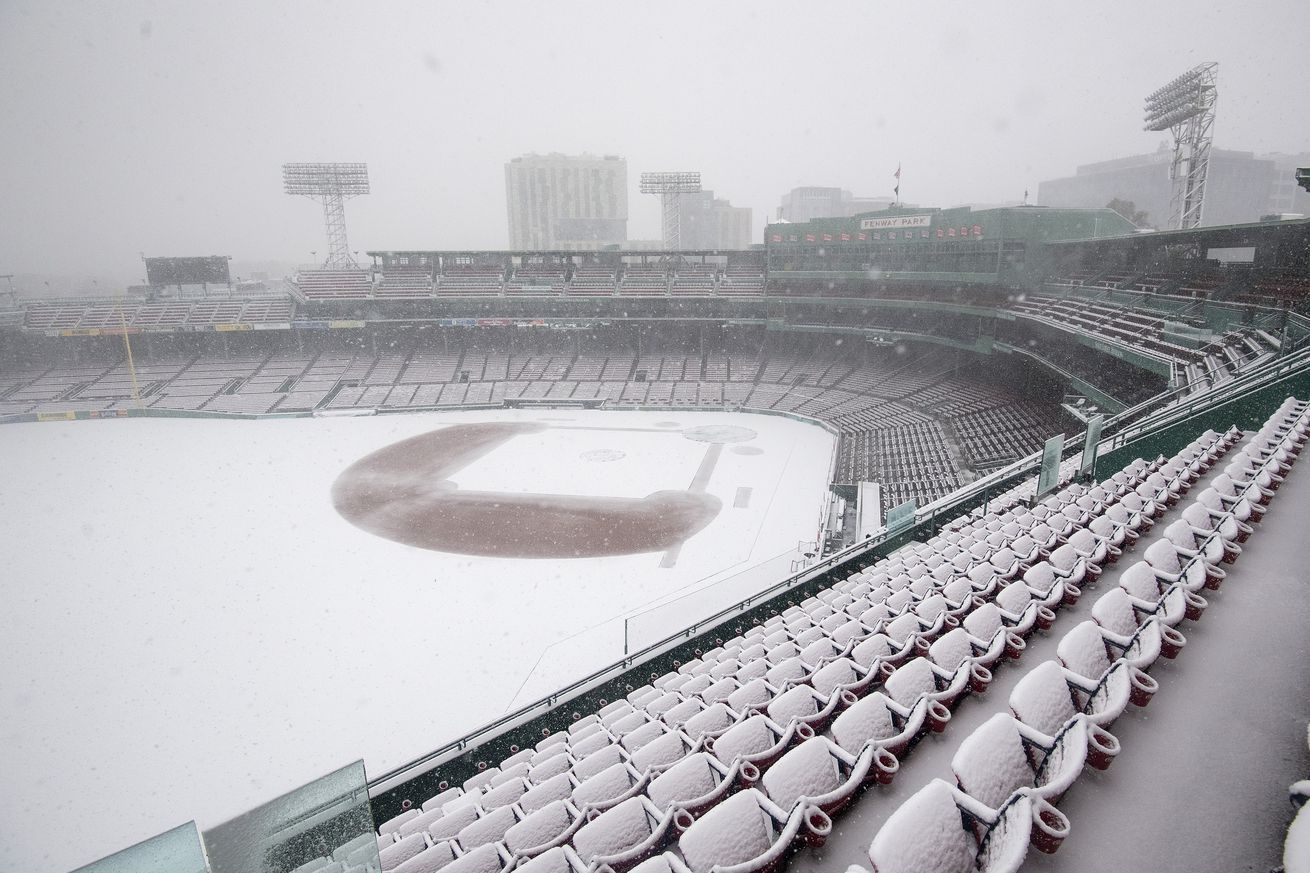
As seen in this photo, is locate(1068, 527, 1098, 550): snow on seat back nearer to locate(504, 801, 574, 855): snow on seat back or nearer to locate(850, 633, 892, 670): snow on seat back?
locate(850, 633, 892, 670): snow on seat back

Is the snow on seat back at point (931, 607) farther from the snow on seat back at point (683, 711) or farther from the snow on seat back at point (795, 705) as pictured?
the snow on seat back at point (683, 711)

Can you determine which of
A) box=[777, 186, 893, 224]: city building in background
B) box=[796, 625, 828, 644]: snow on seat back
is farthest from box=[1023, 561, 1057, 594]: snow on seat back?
box=[777, 186, 893, 224]: city building in background

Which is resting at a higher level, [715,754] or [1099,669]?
[1099,669]

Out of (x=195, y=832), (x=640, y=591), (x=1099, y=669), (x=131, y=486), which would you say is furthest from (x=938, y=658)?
(x=131, y=486)

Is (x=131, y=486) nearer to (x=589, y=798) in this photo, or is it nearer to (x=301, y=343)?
(x=301, y=343)

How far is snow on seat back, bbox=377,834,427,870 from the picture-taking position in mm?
5289

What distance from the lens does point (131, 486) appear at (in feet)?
88.8

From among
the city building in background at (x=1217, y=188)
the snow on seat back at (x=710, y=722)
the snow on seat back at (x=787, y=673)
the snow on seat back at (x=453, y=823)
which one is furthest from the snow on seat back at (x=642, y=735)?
the city building in background at (x=1217, y=188)

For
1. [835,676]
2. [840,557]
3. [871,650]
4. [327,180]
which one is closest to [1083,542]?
[871,650]

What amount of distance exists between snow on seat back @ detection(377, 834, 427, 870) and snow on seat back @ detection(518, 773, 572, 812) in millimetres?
871

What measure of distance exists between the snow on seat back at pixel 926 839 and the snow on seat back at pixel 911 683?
1760 mm

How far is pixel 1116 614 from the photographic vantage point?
4.97 m

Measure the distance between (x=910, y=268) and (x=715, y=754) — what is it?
39972mm

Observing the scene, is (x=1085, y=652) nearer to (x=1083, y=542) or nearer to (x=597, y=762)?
(x=1083, y=542)
